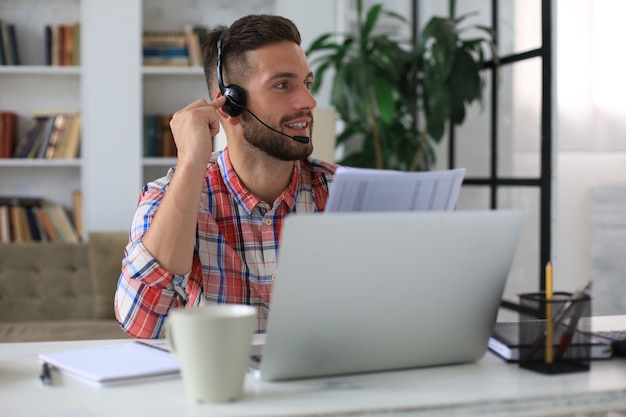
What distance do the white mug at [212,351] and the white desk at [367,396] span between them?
0.02 metres

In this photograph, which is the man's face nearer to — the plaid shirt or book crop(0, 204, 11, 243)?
the plaid shirt

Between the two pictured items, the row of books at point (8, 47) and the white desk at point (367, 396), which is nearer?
the white desk at point (367, 396)

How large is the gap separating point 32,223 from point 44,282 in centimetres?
53

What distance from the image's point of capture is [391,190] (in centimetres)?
103

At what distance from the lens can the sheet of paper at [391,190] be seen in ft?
3.27

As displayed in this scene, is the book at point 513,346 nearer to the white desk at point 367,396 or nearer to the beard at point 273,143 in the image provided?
the white desk at point 367,396

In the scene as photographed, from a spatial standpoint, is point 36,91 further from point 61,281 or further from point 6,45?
point 61,281

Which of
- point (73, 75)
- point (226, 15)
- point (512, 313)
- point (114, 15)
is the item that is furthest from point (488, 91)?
point (73, 75)

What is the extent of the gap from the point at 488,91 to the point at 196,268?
250 centimetres

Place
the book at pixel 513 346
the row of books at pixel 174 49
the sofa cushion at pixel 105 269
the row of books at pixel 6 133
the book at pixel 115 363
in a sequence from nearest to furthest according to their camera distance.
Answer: the book at pixel 115 363
the book at pixel 513 346
the sofa cushion at pixel 105 269
the row of books at pixel 6 133
the row of books at pixel 174 49

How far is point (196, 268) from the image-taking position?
1.60 meters

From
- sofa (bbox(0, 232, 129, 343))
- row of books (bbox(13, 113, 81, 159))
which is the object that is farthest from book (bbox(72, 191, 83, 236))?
sofa (bbox(0, 232, 129, 343))

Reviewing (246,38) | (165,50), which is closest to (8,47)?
(165,50)

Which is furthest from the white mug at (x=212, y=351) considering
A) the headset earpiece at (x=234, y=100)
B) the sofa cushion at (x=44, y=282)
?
the sofa cushion at (x=44, y=282)
